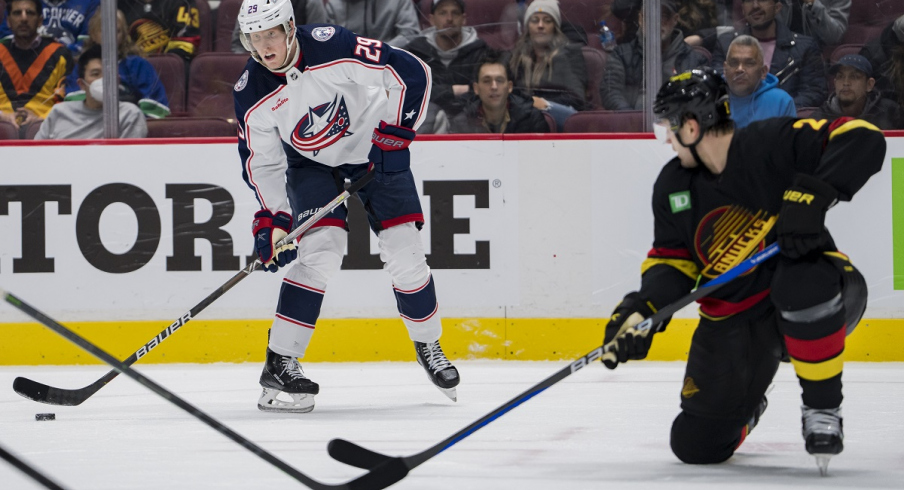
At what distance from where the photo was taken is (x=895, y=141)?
4074 mm

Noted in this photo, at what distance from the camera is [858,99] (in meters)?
4.18

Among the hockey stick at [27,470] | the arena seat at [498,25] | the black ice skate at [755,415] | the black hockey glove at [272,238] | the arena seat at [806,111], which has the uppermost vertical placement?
the arena seat at [498,25]

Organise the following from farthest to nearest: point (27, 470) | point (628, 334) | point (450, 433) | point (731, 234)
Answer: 1. point (450, 433)
2. point (731, 234)
3. point (628, 334)
4. point (27, 470)

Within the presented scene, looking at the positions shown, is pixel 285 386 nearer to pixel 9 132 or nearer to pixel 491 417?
pixel 491 417

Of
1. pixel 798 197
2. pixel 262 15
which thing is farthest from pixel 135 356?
pixel 798 197

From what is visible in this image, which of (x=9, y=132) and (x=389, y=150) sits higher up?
(x=9, y=132)

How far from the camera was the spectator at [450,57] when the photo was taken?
4.33 metres

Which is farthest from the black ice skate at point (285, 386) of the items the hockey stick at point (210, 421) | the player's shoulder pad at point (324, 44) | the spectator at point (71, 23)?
the spectator at point (71, 23)

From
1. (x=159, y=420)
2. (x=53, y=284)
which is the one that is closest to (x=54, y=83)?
(x=53, y=284)

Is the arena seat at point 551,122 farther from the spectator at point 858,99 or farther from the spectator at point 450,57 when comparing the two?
the spectator at point 858,99

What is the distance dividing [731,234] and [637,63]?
Result: 7.44 feet

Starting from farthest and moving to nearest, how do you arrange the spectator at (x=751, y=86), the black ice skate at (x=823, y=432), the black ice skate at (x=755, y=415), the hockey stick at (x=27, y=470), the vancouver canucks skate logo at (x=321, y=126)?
1. the spectator at (x=751, y=86)
2. the vancouver canucks skate logo at (x=321, y=126)
3. the black ice skate at (x=755, y=415)
4. the black ice skate at (x=823, y=432)
5. the hockey stick at (x=27, y=470)

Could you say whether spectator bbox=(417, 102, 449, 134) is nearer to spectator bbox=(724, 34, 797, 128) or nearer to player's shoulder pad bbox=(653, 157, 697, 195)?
spectator bbox=(724, 34, 797, 128)

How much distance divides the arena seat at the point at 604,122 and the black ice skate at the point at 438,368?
1.29 m
